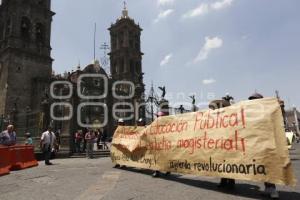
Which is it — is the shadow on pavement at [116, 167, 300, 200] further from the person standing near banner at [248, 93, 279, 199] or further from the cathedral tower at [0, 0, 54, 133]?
the cathedral tower at [0, 0, 54, 133]

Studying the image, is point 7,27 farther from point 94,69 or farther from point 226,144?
point 226,144

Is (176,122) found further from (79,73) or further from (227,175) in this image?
(79,73)

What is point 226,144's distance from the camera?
616 cm

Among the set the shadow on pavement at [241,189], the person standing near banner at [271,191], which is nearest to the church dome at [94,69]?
the shadow on pavement at [241,189]

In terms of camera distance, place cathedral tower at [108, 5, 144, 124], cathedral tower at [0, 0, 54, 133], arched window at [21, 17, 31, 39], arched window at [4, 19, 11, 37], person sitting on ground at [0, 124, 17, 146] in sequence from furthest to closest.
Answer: cathedral tower at [108, 5, 144, 124]
arched window at [21, 17, 31, 39]
arched window at [4, 19, 11, 37]
cathedral tower at [0, 0, 54, 133]
person sitting on ground at [0, 124, 17, 146]

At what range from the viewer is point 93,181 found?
25.1 feet

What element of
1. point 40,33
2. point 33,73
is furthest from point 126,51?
→ point 33,73

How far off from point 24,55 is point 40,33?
4.68 meters

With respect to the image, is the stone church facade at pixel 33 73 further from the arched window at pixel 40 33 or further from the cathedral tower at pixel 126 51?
the cathedral tower at pixel 126 51

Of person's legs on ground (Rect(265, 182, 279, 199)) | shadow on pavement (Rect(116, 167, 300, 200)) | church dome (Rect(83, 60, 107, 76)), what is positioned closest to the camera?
person's legs on ground (Rect(265, 182, 279, 199))

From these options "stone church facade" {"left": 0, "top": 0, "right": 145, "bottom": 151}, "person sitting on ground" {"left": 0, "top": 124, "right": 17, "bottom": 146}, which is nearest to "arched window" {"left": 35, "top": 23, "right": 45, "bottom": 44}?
"stone church facade" {"left": 0, "top": 0, "right": 145, "bottom": 151}

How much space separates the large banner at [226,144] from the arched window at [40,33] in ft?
130

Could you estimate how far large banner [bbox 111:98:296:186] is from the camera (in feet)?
17.5

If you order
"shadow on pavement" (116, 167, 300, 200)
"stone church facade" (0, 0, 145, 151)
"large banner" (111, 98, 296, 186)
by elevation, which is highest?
"stone church facade" (0, 0, 145, 151)
